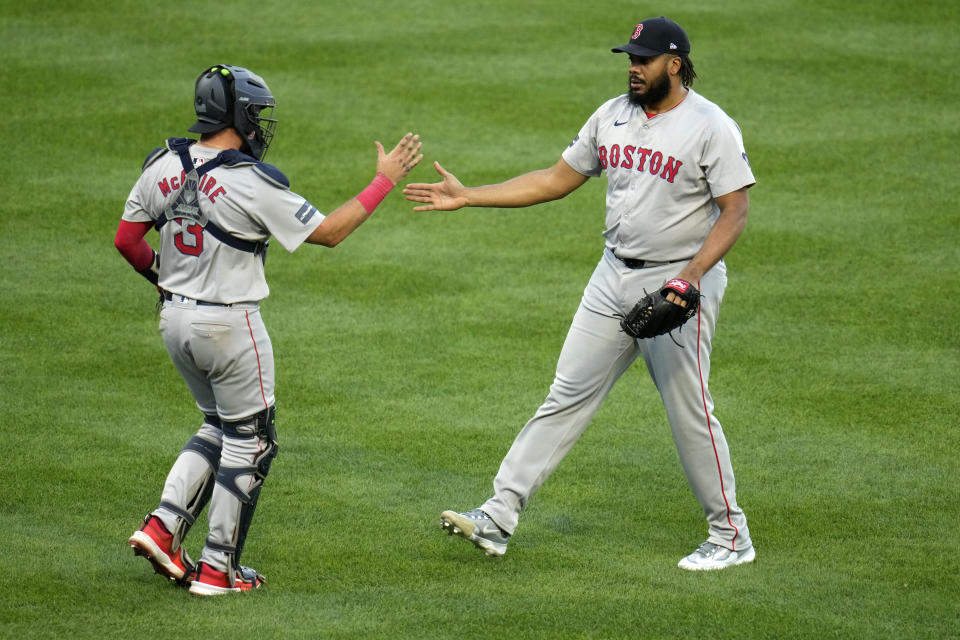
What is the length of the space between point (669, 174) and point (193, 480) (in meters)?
2.27

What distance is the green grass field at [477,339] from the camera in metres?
4.96

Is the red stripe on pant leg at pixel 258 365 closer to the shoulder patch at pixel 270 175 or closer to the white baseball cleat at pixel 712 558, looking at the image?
the shoulder patch at pixel 270 175

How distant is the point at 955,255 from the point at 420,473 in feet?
16.6

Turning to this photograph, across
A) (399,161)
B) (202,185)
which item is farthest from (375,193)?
(202,185)

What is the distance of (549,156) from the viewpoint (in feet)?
37.1

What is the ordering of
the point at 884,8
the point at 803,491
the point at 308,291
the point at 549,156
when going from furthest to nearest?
the point at 884,8, the point at 549,156, the point at 308,291, the point at 803,491

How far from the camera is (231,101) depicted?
4.76 meters

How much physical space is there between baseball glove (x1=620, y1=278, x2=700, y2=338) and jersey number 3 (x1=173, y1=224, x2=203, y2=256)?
5.53 ft

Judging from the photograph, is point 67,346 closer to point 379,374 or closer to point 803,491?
point 379,374

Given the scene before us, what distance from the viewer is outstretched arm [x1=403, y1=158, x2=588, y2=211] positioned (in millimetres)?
5594

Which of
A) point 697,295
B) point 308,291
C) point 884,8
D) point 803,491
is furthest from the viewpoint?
point 884,8

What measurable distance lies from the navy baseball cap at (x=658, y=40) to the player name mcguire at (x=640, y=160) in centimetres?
39

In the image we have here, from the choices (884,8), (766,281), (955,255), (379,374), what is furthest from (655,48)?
(884,8)

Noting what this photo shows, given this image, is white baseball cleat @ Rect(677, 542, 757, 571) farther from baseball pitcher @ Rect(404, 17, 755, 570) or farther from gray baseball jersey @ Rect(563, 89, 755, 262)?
gray baseball jersey @ Rect(563, 89, 755, 262)
